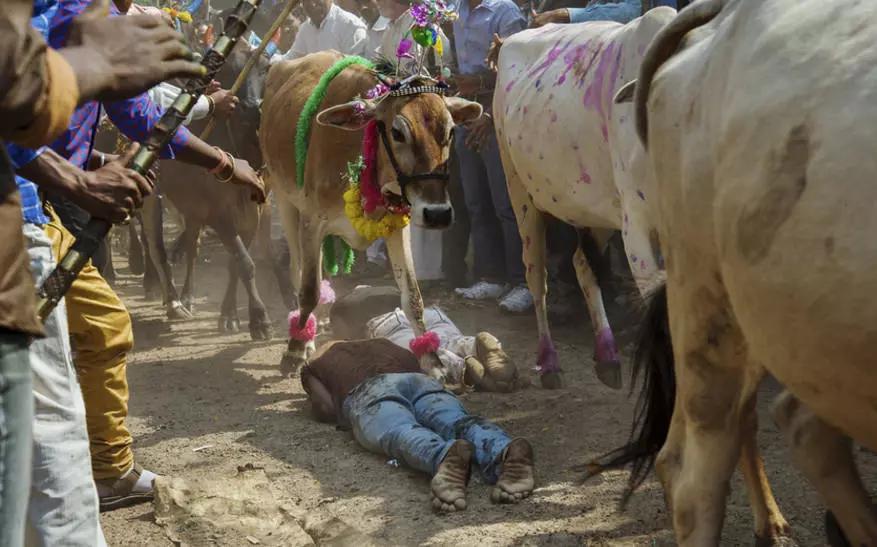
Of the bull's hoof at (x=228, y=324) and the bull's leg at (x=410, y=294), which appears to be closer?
the bull's leg at (x=410, y=294)

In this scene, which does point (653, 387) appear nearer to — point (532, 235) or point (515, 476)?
point (515, 476)

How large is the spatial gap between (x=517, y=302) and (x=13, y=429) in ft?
20.7

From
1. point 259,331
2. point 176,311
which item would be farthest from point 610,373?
point 176,311

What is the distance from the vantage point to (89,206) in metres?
2.79

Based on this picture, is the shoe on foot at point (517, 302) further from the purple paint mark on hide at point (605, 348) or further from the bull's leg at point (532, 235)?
the purple paint mark on hide at point (605, 348)

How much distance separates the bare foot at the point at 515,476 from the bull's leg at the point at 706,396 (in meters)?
1.31

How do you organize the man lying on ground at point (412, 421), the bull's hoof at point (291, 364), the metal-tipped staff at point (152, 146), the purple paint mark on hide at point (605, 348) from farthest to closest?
the bull's hoof at point (291, 364), the purple paint mark on hide at point (605, 348), the man lying on ground at point (412, 421), the metal-tipped staff at point (152, 146)

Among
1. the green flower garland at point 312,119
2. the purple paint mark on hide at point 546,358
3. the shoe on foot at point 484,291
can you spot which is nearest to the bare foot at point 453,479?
the purple paint mark on hide at point 546,358

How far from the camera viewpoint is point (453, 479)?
4.25 m

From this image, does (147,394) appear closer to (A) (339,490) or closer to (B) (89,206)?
(A) (339,490)

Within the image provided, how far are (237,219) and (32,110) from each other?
22.7ft

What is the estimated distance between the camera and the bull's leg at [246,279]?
7.84 metres

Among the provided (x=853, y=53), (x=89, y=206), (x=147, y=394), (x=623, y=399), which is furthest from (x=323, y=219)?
(x=853, y=53)

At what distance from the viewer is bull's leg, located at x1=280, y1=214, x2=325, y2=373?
265 inches
